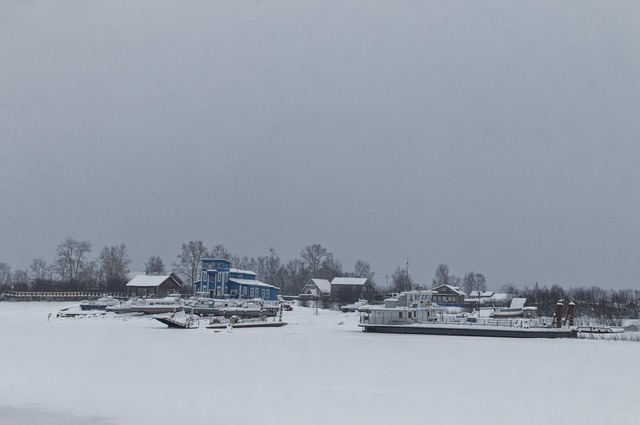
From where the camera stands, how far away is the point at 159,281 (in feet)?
369

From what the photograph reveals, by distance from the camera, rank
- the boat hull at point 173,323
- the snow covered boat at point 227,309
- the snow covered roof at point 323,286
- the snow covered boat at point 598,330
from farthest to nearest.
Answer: the snow covered roof at point 323,286
the snow covered boat at point 227,309
the snow covered boat at point 598,330
the boat hull at point 173,323

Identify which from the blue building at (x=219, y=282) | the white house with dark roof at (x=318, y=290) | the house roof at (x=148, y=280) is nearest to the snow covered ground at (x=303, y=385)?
the blue building at (x=219, y=282)

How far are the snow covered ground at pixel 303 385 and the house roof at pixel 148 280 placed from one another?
70000 mm

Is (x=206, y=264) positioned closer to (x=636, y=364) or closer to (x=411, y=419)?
(x=636, y=364)

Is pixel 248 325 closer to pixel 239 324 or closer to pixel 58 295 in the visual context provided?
pixel 239 324

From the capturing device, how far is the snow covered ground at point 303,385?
20.3 metres

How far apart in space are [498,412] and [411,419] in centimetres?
298

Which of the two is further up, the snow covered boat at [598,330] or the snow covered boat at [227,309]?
the snow covered boat at [227,309]

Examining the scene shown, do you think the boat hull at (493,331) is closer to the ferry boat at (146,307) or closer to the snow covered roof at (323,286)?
the ferry boat at (146,307)

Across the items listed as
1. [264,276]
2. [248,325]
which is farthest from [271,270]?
[248,325]

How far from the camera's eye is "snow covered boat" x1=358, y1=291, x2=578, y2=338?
60812 mm

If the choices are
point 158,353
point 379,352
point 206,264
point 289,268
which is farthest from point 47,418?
point 289,268

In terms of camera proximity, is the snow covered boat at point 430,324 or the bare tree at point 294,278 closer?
the snow covered boat at point 430,324

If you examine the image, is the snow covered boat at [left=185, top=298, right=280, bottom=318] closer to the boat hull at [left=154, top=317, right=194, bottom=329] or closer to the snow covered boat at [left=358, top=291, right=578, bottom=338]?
the boat hull at [left=154, top=317, right=194, bottom=329]
